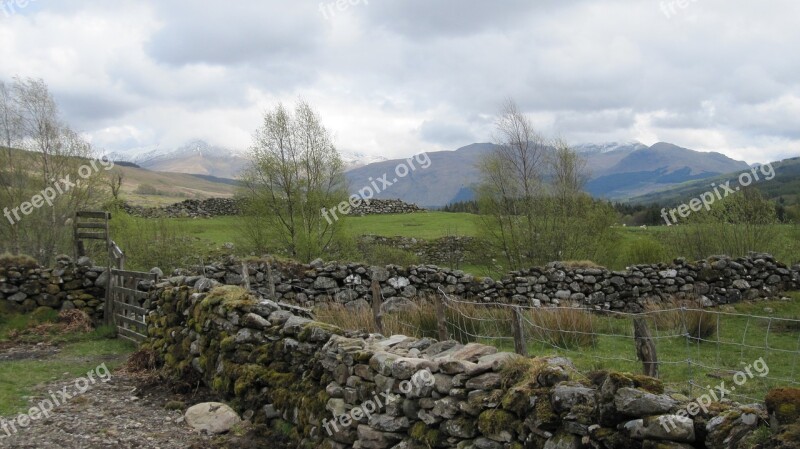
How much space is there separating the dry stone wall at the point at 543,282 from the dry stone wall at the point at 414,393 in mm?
6158

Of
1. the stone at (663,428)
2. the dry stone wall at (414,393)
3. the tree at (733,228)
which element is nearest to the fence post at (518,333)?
the dry stone wall at (414,393)

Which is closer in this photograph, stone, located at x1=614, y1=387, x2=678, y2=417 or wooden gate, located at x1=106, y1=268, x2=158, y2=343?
stone, located at x1=614, y1=387, x2=678, y2=417

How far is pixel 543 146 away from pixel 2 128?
2321 cm

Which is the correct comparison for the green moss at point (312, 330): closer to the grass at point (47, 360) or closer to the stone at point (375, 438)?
the stone at point (375, 438)

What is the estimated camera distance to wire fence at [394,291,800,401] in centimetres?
802

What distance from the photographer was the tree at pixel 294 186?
23.7 m

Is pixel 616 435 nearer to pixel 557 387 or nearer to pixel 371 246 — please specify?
pixel 557 387

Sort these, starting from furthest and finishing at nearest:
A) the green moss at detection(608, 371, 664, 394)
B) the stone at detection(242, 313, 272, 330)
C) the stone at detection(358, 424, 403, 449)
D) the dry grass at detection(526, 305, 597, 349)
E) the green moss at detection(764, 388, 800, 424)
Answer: the dry grass at detection(526, 305, 597, 349)
the stone at detection(242, 313, 272, 330)
the stone at detection(358, 424, 403, 449)
the green moss at detection(608, 371, 664, 394)
the green moss at detection(764, 388, 800, 424)

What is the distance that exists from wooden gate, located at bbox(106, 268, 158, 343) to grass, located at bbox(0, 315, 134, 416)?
11.7 inches

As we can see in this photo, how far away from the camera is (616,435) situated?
12.4ft

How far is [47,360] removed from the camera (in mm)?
11055

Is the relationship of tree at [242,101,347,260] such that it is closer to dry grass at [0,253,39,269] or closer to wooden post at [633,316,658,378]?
dry grass at [0,253,39,269]

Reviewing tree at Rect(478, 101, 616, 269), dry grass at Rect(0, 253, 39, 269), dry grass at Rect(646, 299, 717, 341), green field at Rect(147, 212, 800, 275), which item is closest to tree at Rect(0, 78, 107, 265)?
green field at Rect(147, 212, 800, 275)

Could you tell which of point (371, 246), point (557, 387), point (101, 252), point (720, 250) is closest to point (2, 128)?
point (101, 252)
